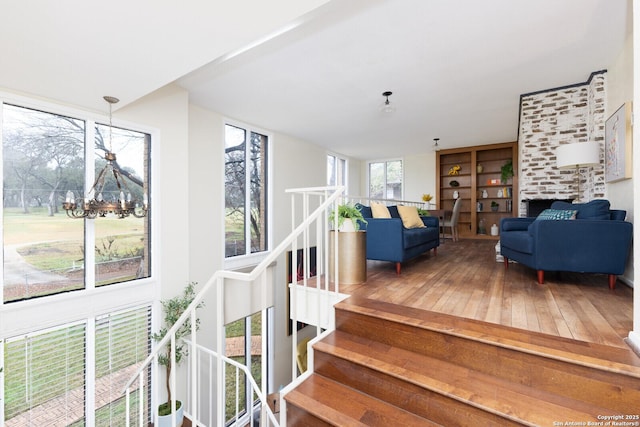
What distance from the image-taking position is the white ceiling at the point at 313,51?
1698 millimetres

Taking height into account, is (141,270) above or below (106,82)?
below

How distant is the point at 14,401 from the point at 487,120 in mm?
7195

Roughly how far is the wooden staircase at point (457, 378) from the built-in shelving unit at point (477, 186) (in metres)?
6.44

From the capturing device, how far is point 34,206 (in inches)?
105

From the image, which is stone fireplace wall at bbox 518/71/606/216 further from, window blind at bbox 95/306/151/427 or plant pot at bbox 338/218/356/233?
window blind at bbox 95/306/151/427

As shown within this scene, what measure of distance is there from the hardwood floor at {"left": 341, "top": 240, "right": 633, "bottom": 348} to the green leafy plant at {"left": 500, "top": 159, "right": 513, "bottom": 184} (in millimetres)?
4247

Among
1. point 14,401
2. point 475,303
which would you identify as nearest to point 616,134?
point 475,303

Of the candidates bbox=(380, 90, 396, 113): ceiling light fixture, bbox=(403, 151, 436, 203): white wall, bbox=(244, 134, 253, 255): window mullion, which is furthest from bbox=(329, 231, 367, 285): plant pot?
bbox=(403, 151, 436, 203): white wall

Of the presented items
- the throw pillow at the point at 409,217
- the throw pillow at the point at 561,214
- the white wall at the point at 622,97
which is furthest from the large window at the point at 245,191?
the white wall at the point at 622,97

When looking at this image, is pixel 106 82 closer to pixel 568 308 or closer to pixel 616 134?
pixel 568 308

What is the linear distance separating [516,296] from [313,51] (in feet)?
9.69

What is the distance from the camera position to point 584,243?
2451mm

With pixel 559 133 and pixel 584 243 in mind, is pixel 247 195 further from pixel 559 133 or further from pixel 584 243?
Answer: pixel 559 133

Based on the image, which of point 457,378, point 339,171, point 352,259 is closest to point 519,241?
point 352,259
